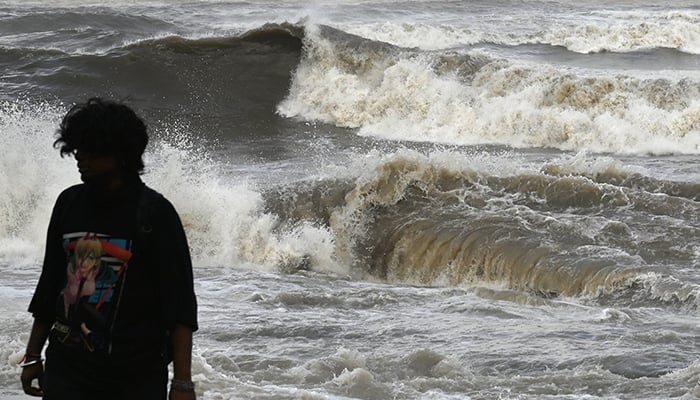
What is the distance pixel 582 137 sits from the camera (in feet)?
60.2

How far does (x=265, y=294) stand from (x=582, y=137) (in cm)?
998

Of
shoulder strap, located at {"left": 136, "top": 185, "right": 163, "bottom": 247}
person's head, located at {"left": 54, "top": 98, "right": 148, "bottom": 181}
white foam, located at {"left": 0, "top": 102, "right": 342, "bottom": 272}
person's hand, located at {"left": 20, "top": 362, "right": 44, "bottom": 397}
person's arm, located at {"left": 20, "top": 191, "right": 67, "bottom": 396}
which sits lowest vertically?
white foam, located at {"left": 0, "top": 102, "right": 342, "bottom": 272}

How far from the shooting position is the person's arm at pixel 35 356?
361 centimetres

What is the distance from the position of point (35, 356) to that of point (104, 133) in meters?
0.73

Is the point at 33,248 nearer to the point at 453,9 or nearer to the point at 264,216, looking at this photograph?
the point at 264,216

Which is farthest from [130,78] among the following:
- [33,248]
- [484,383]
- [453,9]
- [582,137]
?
[484,383]

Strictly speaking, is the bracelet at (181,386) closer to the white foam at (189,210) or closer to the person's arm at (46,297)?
the person's arm at (46,297)

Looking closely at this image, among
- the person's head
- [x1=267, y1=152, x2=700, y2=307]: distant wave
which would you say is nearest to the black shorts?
the person's head

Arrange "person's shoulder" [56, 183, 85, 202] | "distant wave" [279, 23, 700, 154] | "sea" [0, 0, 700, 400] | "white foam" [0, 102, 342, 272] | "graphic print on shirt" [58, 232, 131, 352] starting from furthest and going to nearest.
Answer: "distant wave" [279, 23, 700, 154]
"white foam" [0, 102, 342, 272]
"sea" [0, 0, 700, 400]
"person's shoulder" [56, 183, 85, 202]
"graphic print on shirt" [58, 232, 131, 352]

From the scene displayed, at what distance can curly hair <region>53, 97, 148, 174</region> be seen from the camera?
3.42 meters

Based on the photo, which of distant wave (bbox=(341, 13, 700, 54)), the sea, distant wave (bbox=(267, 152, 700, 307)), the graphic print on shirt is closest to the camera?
the graphic print on shirt

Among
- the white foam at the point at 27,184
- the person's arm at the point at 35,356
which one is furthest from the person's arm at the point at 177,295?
the white foam at the point at 27,184

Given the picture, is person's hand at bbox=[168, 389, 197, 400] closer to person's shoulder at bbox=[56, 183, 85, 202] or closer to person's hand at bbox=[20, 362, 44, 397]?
person's hand at bbox=[20, 362, 44, 397]

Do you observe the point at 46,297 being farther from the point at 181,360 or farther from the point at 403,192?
the point at 403,192
